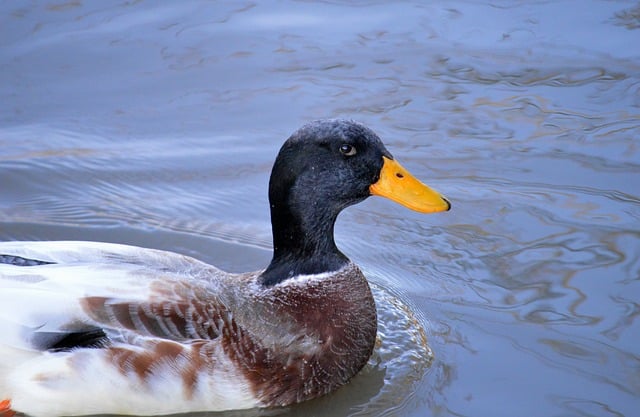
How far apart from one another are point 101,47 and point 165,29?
586 mm

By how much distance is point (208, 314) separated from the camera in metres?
4.68

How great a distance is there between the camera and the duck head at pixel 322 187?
488 cm

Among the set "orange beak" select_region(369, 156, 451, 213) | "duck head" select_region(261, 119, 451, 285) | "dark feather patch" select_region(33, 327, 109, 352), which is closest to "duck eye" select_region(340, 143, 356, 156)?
"duck head" select_region(261, 119, 451, 285)

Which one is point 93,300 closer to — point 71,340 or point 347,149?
point 71,340

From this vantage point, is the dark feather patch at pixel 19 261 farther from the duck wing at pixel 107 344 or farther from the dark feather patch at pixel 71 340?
the dark feather patch at pixel 71 340

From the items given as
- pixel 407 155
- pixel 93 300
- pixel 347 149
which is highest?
pixel 347 149

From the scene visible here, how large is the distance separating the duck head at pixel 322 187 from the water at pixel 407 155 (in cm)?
63

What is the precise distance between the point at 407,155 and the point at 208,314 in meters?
2.79

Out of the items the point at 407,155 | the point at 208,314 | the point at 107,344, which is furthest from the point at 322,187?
the point at 407,155

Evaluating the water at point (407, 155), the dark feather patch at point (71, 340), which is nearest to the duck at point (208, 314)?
the dark feather patch at point (71, 340)

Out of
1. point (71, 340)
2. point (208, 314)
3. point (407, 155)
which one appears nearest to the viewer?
point (71, 340)

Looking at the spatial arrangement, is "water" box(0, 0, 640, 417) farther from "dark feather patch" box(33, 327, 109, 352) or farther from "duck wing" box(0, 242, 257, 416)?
"dark feather patch" box(33, 327, 109, 352)

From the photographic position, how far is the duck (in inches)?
177

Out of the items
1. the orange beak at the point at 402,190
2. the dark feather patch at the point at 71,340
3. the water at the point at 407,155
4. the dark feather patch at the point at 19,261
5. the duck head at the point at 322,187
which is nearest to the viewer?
the dark feather patch at the point at 71,340
